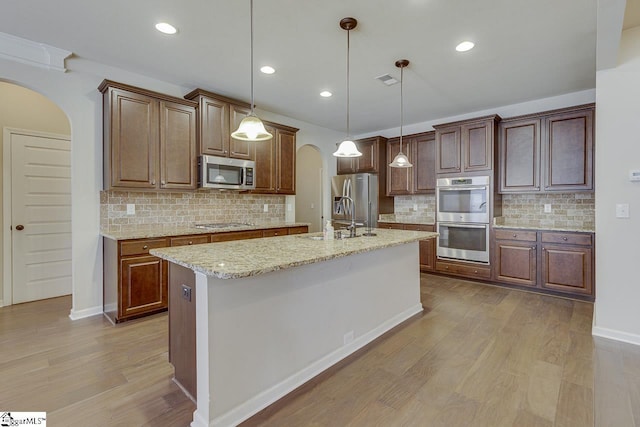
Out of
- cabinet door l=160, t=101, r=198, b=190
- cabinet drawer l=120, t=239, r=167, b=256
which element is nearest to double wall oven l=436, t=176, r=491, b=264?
cabinet door l=160, t=101, r=198, b=190

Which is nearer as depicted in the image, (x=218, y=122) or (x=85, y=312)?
(x=85, y=312)

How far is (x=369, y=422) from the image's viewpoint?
1639 mm

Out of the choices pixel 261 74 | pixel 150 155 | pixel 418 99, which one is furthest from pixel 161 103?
pixel 418 99

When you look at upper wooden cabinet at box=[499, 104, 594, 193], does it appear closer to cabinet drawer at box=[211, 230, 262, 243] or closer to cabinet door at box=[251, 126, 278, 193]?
cabinet door at box=[251, 126, 278, 193]

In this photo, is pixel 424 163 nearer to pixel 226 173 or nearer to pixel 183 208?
pixel 226 173

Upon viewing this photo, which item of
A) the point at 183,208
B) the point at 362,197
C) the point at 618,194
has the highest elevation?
the point at 362,197

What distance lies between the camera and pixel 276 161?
4.48 m

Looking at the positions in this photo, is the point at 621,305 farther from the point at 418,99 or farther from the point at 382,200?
the point at 382,200

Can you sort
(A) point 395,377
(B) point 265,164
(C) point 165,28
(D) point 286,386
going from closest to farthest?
(D) point 286,386
(A) point 395,377
(C) point 165,28
(B) point 265,164

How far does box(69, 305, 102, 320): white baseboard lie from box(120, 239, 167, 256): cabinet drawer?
850 millimetres

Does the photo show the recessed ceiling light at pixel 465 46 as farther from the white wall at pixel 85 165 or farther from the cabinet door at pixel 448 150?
the white wall at pixel 85 165

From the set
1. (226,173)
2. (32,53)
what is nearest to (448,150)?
(226,173)

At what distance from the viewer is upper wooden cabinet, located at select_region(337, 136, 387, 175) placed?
5.53 meters

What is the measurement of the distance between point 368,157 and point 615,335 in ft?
13.2
